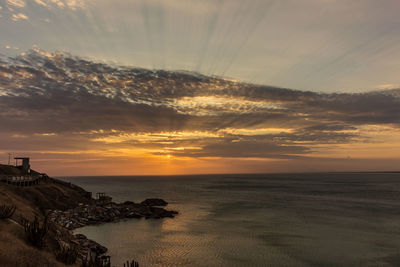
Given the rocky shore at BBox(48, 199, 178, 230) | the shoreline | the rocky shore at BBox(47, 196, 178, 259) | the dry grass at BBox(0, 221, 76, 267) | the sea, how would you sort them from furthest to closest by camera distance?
the rocky shore at BBox(48, 199, 178, 230) < the rocky shore at BBox(47, 196, 178, 259) < the sea < the shoreline < the dry grass at BBox(0, 221, 76, 267)

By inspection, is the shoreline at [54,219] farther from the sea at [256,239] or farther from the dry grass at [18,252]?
the sea at [256,239]

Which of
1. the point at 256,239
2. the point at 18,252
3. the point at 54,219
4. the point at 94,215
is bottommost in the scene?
the point at 256,239

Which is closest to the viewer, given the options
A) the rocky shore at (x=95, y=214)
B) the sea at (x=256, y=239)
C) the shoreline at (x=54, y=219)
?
the shoreline at (x=54, y=219)

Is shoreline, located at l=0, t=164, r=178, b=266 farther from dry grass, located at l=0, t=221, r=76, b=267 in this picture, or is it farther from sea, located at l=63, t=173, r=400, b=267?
sea, located at l=63, t=173, r=400, b=267

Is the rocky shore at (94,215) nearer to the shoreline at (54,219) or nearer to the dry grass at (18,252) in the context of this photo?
the shoreline at (54,219)

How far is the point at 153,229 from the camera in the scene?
168 ft

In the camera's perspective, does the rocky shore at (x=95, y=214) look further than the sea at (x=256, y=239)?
Yes

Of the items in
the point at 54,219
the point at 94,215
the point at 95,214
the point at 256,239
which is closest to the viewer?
the point at 256,239

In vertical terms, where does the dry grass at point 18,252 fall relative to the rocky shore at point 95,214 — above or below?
above

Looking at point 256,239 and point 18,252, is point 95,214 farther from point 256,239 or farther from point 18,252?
point 18,252

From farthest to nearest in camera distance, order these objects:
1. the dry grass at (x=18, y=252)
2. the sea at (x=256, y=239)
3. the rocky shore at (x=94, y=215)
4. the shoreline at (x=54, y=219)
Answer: the rocky shore at (x=94, y=215), the sea at (x=256, y=239), the shoreline at (x=54, y=219), the dry grass at (x=18, y=252)

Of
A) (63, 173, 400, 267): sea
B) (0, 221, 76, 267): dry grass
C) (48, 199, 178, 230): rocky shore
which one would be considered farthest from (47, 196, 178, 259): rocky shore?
(0, 221, 76, 267): dry grass

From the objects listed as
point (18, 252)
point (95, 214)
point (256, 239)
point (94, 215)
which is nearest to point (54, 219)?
point (94, 215)

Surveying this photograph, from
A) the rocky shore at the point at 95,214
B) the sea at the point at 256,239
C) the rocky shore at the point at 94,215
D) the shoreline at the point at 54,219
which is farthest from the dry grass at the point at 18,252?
the rocky shore at the point at 95,214
